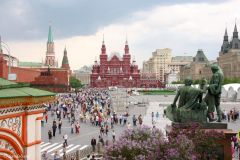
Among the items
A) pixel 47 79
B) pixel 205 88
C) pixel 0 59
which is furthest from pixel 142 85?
pixel 205 88

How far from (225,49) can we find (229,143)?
128559mm

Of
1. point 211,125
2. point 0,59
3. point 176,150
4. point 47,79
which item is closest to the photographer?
point 176,150

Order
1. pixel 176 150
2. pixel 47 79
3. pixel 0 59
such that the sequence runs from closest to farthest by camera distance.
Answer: pixel 176 150 < pixel 0 59 < pixel 47 79

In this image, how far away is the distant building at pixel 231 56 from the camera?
118 m

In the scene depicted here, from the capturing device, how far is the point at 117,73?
5650 inches

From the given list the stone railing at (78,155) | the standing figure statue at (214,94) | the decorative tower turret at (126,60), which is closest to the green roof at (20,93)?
the standing figure statue at (214,94)

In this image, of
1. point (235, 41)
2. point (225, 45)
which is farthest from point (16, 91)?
point (225, 45)

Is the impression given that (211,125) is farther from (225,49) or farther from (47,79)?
(225,49)

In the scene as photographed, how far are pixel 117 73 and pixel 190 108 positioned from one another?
431ft

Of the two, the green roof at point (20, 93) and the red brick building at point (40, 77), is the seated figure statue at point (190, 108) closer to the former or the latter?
the green roof at point (20, 93)

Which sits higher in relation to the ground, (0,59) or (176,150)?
(0,59)

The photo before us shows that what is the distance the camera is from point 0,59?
42.9 metres

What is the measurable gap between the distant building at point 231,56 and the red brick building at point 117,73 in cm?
2740

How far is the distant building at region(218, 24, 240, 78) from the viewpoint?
118 metres
